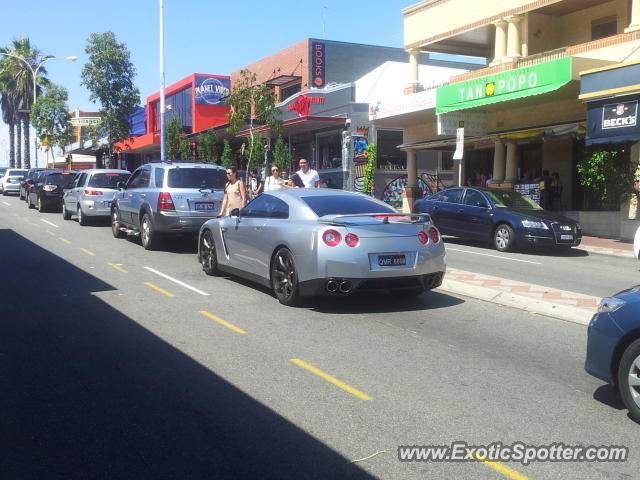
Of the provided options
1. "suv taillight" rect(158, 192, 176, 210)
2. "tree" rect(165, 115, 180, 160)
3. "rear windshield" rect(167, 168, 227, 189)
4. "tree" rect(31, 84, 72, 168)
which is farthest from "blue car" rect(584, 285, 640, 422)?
"tree" rect(31, 84, 72, 168)

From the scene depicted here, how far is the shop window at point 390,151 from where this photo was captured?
32.2 m

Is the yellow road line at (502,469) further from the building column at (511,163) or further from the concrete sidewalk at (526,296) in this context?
the building column at (511,163)

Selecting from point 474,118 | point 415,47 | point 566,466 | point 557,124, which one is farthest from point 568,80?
point 566,466

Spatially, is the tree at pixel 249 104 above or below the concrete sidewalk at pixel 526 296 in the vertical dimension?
above

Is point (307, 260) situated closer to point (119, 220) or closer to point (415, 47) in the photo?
point (119, 220)

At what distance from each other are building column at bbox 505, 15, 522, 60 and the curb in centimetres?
1567

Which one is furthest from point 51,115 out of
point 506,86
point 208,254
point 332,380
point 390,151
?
point 332,380

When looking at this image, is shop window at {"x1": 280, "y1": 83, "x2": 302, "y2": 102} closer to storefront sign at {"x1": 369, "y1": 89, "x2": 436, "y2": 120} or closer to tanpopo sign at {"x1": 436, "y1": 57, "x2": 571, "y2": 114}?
storefront sign at {"x1": 369, "y1": 89, "x2": 436, "y2": 120}

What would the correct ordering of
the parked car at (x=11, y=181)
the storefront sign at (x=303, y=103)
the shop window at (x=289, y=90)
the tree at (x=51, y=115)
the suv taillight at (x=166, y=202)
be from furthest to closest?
the tree at (x=51, y=115), the parked car at (x=11, y=181), the shop window at (x=289, y=90), the storefront sign at (x=303, y=103), the suv taillight at (x=166, y=202)

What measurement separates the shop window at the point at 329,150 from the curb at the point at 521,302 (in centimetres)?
2256

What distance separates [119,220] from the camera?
1641 cm

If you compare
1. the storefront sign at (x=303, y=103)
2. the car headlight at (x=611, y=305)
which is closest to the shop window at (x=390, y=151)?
the storefront sign at (x=303, y=103)

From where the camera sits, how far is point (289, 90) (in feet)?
128

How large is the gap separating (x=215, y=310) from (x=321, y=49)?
3128 cm
